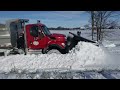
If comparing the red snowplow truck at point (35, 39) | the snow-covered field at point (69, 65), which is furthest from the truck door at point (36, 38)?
the snow-covered field at point (69, 65)

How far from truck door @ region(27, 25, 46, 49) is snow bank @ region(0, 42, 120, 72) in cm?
46

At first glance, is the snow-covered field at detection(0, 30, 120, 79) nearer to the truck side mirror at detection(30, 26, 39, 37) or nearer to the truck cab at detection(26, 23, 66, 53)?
the truck cab at detection(26, 23, 66, 53)

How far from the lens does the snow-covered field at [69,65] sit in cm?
875

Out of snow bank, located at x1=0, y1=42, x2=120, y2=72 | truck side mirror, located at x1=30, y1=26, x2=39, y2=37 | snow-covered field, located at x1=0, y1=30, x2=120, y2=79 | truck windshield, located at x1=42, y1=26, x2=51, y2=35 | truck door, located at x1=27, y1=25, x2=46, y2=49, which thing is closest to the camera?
snow-covered field, located at x1=0, y1=30, x2=120, y2=79

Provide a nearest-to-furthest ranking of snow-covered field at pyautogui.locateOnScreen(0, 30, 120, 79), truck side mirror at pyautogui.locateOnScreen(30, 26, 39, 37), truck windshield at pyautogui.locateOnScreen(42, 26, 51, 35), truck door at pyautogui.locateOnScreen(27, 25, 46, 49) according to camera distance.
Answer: snow-covered field at pyautogui.locateOnScreen(0, 30, 120, 79)
truck windshield at pyautogui.locateOnScreen(42, 26, 51, 35)
truck door at pyautogui.locateOnScreen(27, 25, 46, 49)
truck side mirror at pyautogui.locateOnScreen(30, 26, 39, 37)

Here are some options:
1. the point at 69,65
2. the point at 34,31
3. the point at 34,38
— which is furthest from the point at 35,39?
the point at 69,65

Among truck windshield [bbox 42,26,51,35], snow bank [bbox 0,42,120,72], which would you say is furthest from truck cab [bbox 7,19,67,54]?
snow bank [bbox 0,42,120,72]

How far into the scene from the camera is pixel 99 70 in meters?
9.55

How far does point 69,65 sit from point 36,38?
2.30 meters

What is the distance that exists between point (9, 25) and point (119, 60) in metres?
5.28

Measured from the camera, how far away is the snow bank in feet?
33.3
